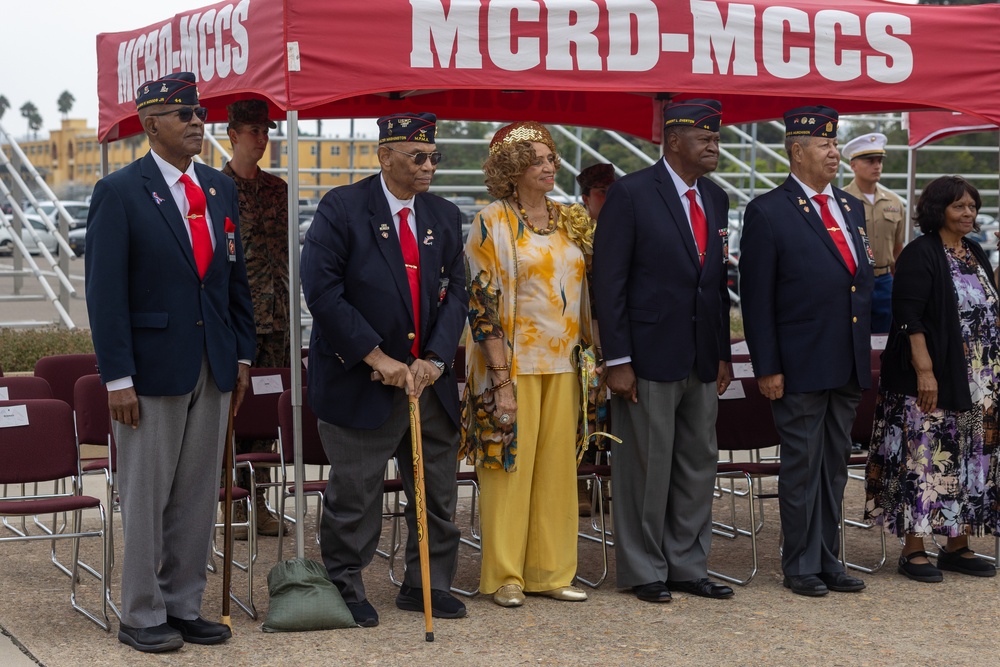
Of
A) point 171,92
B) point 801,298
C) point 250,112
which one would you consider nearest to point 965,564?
point 801,298

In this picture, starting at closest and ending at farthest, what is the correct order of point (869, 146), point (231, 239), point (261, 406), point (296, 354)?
point (231, 239), point (296, 354), point (261, 406), point (869, 146)

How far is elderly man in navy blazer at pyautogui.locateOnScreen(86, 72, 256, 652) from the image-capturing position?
474cm

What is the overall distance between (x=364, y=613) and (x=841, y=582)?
7.26ft

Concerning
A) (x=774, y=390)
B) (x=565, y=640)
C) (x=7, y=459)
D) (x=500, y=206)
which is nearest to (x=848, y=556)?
(x=774, y=390)

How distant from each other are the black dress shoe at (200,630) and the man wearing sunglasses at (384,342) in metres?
0.54

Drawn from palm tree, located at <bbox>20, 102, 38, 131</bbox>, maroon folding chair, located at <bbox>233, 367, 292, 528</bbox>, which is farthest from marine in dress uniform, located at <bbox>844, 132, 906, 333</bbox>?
palm tree, located at <bbox>20, 102, 38, 131</bbox>

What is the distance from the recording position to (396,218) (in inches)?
210

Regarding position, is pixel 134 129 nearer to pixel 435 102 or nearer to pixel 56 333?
pixel 435 102

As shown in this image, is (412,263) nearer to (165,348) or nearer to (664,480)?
(165,348)

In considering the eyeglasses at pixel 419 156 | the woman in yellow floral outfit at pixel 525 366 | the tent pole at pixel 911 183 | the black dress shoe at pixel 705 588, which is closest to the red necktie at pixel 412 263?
the eyeglasses at pixel 419 156

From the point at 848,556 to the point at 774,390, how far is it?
1.38 metres

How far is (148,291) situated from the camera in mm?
4824

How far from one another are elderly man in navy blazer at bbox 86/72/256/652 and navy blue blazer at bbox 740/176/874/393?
2.33 m

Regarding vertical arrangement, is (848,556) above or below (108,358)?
below
